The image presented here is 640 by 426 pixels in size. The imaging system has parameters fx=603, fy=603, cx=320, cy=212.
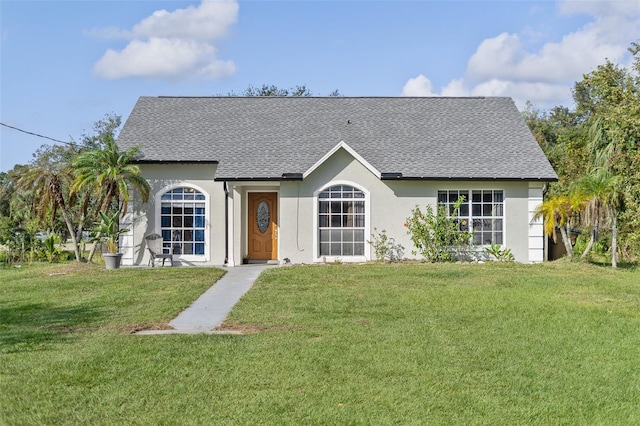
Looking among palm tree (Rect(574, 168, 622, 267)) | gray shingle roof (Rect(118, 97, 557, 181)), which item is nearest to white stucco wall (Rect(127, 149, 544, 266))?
gray shingle roof (Rect(118, 97, 557, 181))

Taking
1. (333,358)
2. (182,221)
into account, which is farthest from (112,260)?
(333,358)

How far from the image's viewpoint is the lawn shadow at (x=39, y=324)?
8469 mm

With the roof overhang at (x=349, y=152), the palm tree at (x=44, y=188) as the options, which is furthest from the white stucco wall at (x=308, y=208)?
the palm tree at (x=44, y=188)

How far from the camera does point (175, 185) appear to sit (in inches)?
773

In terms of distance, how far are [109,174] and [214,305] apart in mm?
8254

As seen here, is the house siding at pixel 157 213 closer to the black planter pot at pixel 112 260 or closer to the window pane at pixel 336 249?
the black planter pot at pixel 112 260

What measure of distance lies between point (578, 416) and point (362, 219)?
44.8ft

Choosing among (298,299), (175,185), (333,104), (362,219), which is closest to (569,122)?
(333,104)

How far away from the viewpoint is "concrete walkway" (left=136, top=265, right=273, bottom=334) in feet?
31.7

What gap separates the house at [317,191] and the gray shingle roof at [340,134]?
0.22 feet

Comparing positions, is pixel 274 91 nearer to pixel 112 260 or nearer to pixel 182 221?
pixel 182 221

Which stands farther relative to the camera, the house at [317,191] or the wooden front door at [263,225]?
the wooden front door at [263,225]

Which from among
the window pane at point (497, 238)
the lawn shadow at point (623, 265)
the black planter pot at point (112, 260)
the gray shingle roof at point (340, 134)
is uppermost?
the gray shingle roof at point (340, 134)

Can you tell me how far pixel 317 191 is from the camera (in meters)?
19.0
